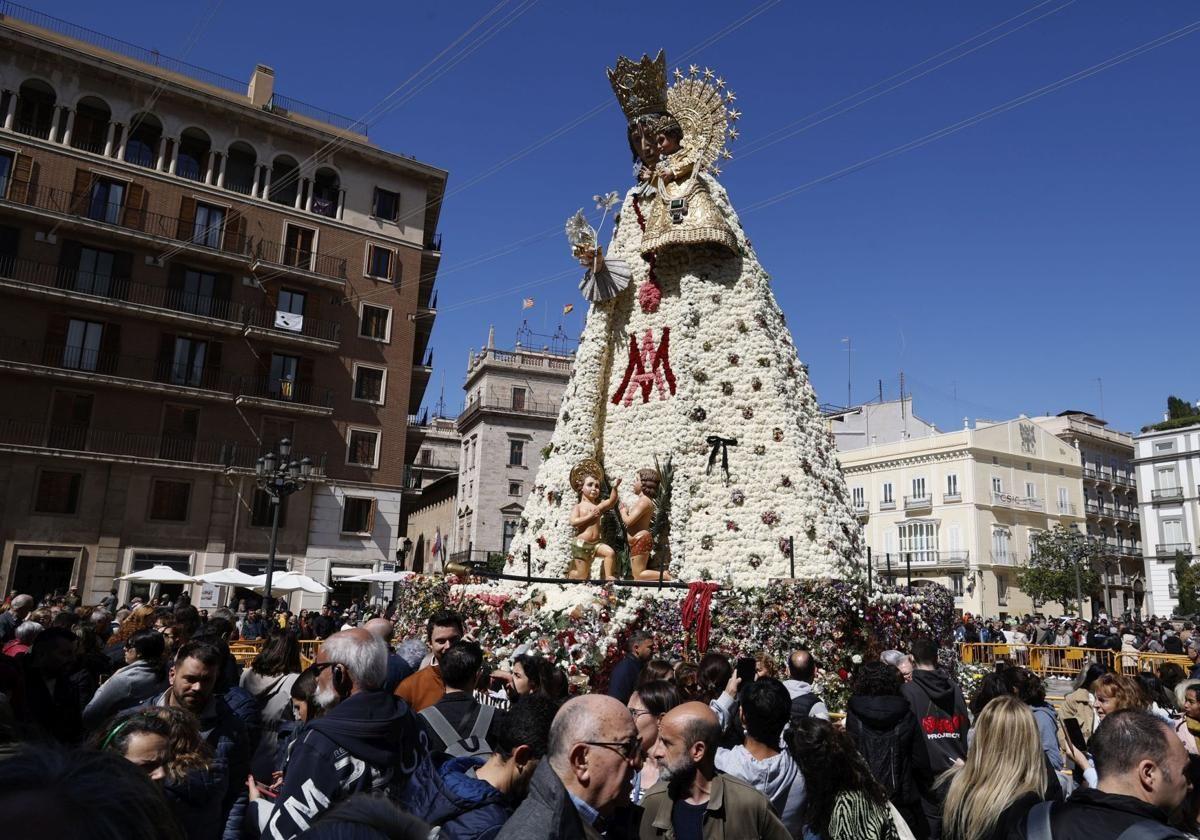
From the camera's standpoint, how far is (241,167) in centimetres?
3052

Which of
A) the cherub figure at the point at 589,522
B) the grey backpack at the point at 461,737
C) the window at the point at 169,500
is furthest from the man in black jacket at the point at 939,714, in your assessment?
the window at the point at 169,500

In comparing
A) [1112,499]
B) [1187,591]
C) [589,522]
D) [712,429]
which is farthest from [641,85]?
[1112,499]

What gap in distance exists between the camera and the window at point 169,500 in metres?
26.9

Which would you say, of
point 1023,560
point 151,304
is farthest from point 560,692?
point 1023,560

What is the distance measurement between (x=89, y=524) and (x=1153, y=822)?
29.3 metres

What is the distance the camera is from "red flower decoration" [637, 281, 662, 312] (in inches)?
685

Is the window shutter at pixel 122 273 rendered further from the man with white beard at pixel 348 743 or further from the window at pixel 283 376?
the man with white beard at pixel 348 743

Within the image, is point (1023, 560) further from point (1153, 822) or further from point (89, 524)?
point (1153, 822)

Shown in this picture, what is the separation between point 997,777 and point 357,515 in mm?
28806

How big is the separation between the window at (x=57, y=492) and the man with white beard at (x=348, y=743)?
26.7 meters

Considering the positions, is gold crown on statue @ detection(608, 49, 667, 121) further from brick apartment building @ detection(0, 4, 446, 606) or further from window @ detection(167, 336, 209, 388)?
window @ detection(167, 336, 209, 388)

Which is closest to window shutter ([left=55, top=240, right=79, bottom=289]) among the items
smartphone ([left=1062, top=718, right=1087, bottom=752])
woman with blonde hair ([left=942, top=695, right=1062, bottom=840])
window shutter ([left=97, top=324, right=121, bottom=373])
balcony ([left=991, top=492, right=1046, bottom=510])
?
window shutter ([left=97, top=324, right=121, bottom=373])

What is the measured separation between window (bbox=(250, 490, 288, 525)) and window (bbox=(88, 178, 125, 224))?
10424mm

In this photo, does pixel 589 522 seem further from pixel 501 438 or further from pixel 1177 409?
pixel 1177 409
